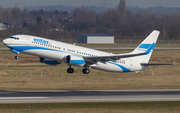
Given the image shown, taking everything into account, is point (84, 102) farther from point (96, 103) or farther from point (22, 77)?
point (22, 77)

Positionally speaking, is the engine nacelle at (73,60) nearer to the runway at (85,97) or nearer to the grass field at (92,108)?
the runway at (85,97)

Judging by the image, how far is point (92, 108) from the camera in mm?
46219

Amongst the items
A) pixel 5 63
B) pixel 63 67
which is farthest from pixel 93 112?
pixel 5 63

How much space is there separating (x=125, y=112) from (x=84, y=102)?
26.6 feet

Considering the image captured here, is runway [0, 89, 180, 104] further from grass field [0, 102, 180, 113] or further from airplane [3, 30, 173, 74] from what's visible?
airplane [3, 30, 173, 74]

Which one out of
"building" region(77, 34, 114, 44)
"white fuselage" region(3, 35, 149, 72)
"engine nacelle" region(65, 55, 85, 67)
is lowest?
"engine nacelle" region(65, 55, 85, 67)

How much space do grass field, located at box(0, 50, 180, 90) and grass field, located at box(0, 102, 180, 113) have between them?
2095 cm

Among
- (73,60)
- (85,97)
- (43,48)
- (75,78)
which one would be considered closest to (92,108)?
(85,97)

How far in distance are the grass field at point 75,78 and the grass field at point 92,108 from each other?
825 inches

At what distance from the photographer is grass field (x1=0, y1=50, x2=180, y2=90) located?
73750 mm

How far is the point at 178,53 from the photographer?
426 ft

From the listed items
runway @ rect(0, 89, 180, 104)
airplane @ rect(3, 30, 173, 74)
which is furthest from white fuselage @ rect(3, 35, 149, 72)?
runway @ rect(0, 89, 180, 104)

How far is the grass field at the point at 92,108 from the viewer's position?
44594mm

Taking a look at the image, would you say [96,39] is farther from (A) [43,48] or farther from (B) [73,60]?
(A) [43,48]
